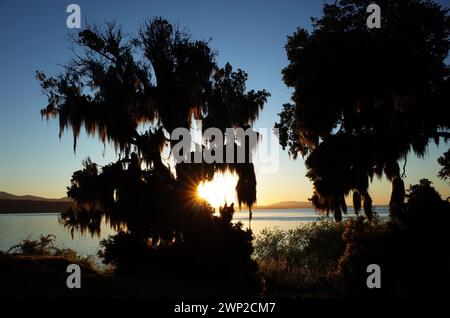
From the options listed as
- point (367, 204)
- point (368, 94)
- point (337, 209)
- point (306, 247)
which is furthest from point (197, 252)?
point (306, 247)

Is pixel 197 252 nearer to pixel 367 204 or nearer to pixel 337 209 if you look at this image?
pixel 337 209

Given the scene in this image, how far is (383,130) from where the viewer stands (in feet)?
55.1

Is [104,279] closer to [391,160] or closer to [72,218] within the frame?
[72,218]

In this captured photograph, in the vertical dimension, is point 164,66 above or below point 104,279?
above

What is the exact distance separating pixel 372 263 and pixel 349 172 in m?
6.19

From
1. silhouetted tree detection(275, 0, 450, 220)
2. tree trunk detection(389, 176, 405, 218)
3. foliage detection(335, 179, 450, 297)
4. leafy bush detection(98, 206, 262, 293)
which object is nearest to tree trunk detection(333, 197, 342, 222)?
silhouetted tree detection(275, 0, 450, 220)

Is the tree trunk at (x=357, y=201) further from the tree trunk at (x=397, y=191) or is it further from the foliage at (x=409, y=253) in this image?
the foliage at (x=409, y=253)

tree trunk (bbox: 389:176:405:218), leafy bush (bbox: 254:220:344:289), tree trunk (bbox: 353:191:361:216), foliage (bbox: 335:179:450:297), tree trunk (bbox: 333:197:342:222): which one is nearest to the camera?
foliage (bbox: 335:179:450:297)

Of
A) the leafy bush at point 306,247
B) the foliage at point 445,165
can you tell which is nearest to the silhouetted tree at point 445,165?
the foliage at point 445,165

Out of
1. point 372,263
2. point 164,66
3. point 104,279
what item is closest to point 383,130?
point 372,263

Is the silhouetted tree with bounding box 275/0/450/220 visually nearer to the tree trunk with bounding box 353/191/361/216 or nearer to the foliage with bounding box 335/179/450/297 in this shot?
the tree trunk with bounding box 353/191/361/216

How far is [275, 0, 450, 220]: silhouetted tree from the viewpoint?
15.6 metres

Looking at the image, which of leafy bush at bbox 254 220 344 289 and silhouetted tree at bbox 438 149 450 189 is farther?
leafy bush at bbox 254 220 344 289

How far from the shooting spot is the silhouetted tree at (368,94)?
15602mm
